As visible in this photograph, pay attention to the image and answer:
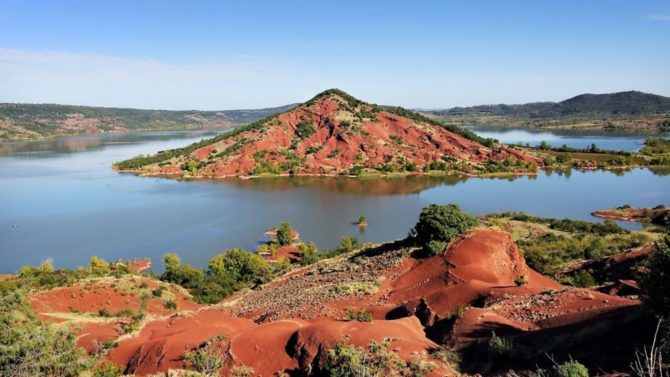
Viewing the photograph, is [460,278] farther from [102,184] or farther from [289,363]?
[102,184]

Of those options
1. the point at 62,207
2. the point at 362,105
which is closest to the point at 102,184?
the point at 62,207

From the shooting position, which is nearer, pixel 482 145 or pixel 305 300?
pixel 305 300

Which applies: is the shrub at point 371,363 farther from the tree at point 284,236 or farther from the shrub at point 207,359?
the tree at point 284,236

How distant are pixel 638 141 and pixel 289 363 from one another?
199260 millimetres

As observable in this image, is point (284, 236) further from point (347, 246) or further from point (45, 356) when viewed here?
point (45, 356)

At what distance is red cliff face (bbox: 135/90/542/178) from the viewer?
122312mm

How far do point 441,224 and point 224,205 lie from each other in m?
56.6

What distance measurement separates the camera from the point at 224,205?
8144 centimetres

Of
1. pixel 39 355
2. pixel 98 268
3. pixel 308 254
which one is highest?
pixel 39 355

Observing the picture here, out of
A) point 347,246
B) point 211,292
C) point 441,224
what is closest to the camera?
point 441,224

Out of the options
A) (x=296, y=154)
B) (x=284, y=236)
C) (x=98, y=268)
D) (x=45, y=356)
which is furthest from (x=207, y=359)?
(x=296, y=154)

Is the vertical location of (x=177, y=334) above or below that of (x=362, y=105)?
below

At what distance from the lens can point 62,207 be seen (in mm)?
78812

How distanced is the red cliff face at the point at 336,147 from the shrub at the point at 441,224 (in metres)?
85.2
